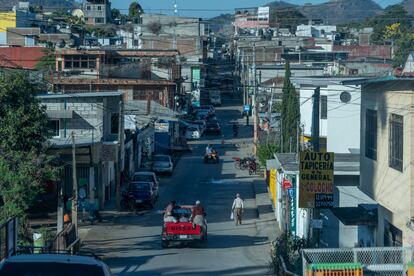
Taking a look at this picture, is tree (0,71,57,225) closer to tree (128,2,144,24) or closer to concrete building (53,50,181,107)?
concrete building (53,50,181,107)

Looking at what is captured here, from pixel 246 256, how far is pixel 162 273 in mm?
4961

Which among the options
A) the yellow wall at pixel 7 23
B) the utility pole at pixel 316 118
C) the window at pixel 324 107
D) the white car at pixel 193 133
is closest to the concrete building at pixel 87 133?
the window at pixel 324 107

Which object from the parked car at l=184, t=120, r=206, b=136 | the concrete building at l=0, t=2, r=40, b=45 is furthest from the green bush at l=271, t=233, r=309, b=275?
the concrete building at l=0, t=2, r=40, b=45

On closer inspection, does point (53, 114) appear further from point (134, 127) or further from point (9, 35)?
point (9, 35)

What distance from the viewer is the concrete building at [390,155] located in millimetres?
21092

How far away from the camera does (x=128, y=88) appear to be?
7175cm

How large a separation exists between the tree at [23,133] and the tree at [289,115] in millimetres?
21107

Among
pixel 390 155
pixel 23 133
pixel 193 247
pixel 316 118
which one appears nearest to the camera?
pixel 390 155

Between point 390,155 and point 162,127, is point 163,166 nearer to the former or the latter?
point 162,127

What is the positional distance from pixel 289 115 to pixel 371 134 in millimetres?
26759

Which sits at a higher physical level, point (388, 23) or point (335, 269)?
point (388, 23)

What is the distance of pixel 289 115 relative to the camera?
5184cm

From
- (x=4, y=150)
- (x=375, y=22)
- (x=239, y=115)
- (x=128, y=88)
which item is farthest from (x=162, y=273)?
(x=375, y=22)

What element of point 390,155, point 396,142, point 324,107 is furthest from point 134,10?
point 396,142
